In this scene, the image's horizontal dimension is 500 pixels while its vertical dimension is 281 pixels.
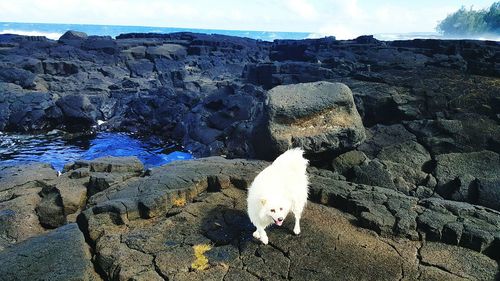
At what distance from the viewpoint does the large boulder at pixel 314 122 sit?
32.2 ft

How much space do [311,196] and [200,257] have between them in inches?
122

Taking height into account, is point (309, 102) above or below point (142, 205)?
above

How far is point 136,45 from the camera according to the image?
45.6 m

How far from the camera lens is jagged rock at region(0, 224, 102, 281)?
5223 mm

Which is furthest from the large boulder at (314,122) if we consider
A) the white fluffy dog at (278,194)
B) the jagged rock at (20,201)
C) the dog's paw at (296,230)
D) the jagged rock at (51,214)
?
the jagged rock at (20,201)

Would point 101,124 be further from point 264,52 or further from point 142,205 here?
point 264,52

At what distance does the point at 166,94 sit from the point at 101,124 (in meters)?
5.18

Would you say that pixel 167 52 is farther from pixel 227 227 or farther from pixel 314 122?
pixel 227 227

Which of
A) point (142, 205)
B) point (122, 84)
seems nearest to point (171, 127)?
point (122, 84)

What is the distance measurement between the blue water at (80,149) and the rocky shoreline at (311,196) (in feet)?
5.74

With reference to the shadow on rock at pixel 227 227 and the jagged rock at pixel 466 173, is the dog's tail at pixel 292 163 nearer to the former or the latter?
the shadow on rock at pixel 227 227

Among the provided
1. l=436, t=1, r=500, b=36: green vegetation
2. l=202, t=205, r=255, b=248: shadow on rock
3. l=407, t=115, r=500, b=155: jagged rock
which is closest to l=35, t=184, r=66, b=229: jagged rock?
l=202, t=205, r=255, b=248: shadow on rock

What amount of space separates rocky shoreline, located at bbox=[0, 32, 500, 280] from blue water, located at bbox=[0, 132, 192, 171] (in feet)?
5.74

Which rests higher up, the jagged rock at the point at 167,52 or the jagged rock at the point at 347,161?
the jagged rock at the point at 167,52
